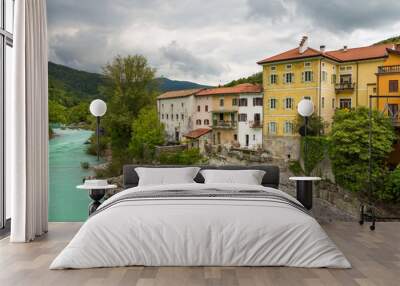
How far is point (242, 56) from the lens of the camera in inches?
259

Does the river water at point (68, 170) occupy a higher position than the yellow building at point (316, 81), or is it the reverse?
the yellow building at point (316, 81)

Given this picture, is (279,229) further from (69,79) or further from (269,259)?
(69,79)

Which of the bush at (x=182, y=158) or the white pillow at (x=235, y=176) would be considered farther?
the bush at (x=182, y=158)

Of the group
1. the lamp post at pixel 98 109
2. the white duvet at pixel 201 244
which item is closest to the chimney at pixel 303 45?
the lamp post at pixel 98 109

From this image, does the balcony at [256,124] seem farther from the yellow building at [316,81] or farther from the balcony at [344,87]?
the balcony at [344,87]

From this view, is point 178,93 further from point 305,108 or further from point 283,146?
point 305,108

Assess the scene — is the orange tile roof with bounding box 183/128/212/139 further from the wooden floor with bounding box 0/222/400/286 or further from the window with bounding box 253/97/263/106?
the wooden floor with bounding box 0/222/400/286

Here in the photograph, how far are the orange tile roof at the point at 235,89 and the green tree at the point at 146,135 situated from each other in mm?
747

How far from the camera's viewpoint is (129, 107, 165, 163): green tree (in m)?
6.55

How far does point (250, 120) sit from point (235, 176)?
1272 mm

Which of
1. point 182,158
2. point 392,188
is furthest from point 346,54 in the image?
point 182,158

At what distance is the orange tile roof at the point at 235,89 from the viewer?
652cm

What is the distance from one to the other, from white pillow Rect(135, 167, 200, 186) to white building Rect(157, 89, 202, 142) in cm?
99

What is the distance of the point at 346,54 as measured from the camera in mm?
6320
